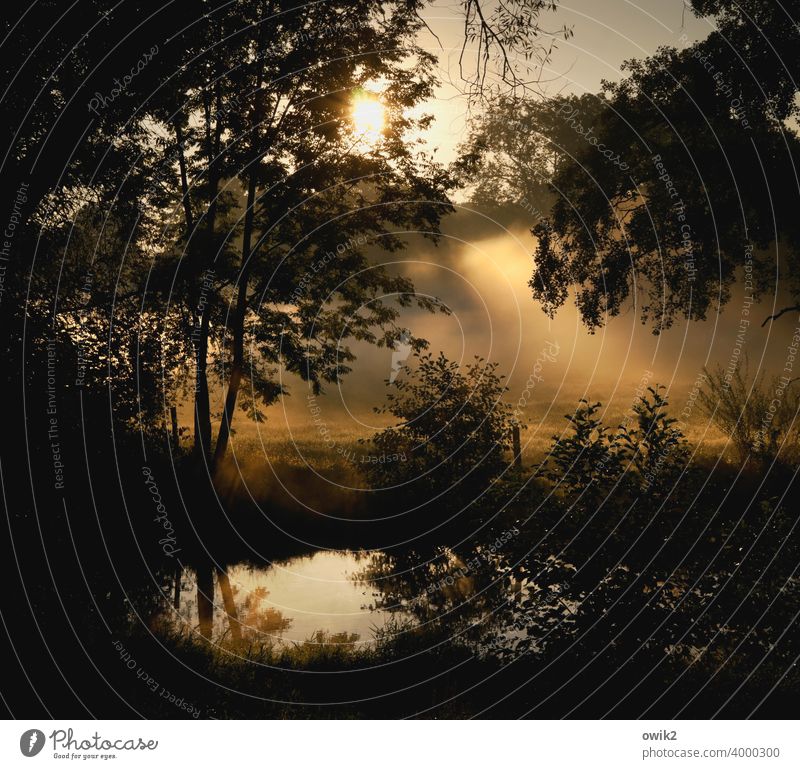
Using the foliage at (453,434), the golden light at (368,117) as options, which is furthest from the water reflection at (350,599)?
the golden light at (368,117)

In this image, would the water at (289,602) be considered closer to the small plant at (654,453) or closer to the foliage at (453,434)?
the foliage at (453,434)

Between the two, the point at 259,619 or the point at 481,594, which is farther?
→ the point at 259,619

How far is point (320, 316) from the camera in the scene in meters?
18.9

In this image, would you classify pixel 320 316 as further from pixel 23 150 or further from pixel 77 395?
pixel 23 150

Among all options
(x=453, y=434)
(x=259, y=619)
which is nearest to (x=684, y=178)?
(x=453, y=434)

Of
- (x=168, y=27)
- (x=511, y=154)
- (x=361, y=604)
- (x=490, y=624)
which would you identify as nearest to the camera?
(x=168, y=27)

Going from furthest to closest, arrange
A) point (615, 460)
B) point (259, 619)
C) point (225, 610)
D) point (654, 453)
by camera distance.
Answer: point (225, 610), point (259, 619), point (654, 453), point (615, 460)

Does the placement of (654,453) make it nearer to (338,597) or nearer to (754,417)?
(338,597)

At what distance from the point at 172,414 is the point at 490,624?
411 inches

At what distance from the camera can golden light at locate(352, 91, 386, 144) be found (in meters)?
17.0

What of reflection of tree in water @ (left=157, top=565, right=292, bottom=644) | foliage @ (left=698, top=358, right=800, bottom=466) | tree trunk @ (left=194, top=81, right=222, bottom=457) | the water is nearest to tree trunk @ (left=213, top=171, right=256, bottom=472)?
tree trunk @ (left=194, top=81, right=222, bottom=457)

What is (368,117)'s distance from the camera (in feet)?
57.0

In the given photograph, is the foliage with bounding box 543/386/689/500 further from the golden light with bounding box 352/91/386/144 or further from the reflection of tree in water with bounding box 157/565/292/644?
the golden light with bounding box 352/91/386/144

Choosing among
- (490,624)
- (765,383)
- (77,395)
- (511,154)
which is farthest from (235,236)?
(765,383)
